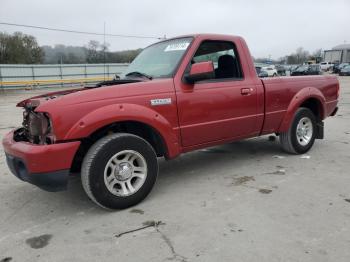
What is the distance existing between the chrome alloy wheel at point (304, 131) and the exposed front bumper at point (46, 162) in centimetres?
379

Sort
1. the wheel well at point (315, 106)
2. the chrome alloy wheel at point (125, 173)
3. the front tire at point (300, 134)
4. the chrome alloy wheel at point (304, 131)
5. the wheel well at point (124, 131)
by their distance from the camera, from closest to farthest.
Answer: the chrome alloy wheel at point (125, 173)
the wheel well at point (124, 131)
the front tire at point (300, 134)
the chrome alloy wheel at point (304, 131)
the wheel well at point (315, 106)

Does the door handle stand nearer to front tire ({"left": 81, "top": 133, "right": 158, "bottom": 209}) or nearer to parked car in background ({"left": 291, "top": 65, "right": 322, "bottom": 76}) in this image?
front tire ({"left": 81, "top": 133, "right": 158, "bottom": 209})

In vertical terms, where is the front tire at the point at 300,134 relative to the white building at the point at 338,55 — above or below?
below

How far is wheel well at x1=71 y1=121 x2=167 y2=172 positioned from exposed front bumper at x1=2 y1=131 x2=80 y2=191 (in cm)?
39

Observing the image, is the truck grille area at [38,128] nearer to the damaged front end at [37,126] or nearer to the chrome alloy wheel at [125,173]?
the damaged front end at [37,126]

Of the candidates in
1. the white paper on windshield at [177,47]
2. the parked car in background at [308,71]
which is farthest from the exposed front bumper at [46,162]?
the parked car in background at [308,71]

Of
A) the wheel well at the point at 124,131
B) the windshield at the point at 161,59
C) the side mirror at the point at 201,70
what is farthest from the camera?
the windshield at the point at 161,59

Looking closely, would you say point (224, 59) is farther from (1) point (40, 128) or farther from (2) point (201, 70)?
(1) point (40, 128)

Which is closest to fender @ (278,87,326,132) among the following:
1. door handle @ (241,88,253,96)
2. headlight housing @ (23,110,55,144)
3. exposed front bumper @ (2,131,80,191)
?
door handle @ (241,88,253,96)

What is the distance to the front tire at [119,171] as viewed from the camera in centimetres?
337

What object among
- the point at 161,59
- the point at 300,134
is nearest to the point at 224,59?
the point at 161,59

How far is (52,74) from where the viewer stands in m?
28.8

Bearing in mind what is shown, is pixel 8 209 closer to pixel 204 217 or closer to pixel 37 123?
pixel 37 123

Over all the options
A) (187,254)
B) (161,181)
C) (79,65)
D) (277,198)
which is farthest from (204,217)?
(79,65)
